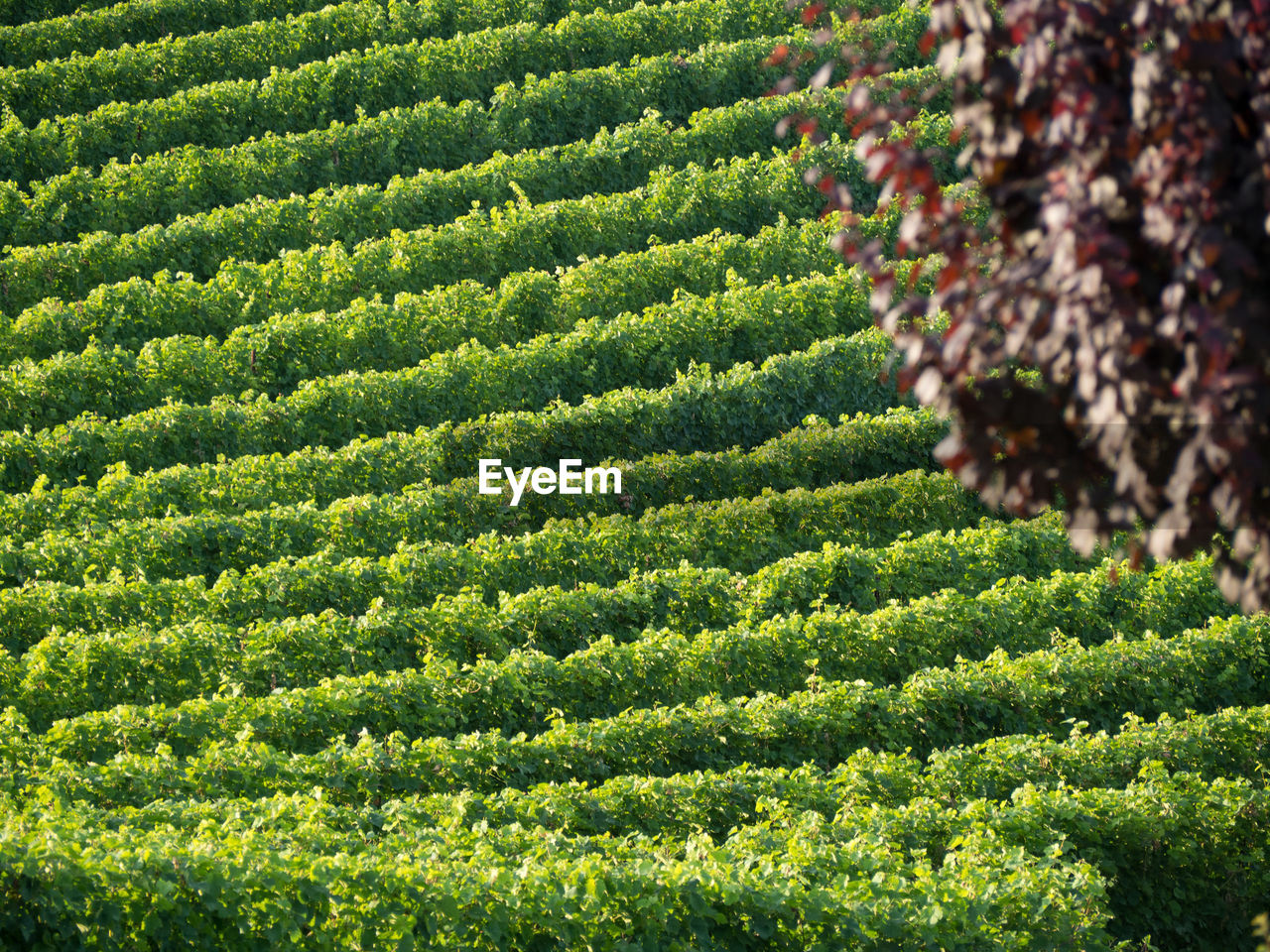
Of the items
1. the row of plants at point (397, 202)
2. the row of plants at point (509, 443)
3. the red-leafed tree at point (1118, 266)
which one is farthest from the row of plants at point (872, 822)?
the row of plants at point (397, 202)

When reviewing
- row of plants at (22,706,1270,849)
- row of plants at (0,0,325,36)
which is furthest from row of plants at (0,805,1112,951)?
row of plants at (0,0,325,36)

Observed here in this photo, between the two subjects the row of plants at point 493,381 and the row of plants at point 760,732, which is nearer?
the row of plants at point 760,732

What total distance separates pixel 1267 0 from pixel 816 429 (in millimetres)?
12139

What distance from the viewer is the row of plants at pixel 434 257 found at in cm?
1869

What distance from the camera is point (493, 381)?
1742cm

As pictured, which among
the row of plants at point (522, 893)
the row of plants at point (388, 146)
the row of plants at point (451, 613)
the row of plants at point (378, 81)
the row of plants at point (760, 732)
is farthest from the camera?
the row of plants at point (378, 81)

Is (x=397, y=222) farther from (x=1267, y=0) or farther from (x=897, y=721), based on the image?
(x=1267, y=0)

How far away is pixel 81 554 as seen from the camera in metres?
13.2

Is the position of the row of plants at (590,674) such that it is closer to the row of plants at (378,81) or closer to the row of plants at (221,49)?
the row of plants at (378,81)

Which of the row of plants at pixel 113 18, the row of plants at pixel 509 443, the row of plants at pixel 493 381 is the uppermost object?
the row of plants at pixel 113 18

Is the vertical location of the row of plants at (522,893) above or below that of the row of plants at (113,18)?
below

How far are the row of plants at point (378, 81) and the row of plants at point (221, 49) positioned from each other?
0.80 meters

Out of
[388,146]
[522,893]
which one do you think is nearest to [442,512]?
[522,893]

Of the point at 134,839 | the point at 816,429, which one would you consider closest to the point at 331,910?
the point at 134,839
